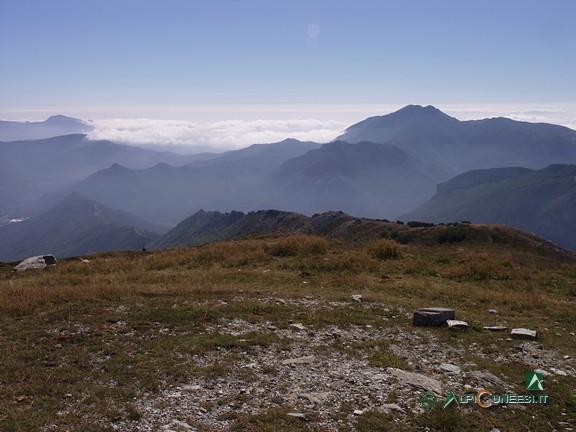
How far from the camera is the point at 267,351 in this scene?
12.8 meters

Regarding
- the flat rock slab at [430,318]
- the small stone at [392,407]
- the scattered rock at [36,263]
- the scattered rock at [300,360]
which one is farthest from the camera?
the scattered rock at [36,263]

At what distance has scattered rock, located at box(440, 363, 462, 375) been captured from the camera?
1183 centimetres

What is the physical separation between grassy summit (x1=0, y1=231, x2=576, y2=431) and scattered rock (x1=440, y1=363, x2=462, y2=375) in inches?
7.6

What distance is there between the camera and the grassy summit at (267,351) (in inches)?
363

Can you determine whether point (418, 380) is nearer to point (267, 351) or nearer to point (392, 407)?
point (392, 407)

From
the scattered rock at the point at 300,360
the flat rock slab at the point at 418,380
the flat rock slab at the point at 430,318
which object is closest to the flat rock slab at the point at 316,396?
the scattered rock at the point at 300,360

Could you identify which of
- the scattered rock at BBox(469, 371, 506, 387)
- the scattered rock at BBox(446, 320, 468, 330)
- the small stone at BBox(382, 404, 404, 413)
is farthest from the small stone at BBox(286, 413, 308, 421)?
the scattered rock at BBox(446, 320, 468, 330)

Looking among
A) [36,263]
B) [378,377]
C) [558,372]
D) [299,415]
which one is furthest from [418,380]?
[36,263]

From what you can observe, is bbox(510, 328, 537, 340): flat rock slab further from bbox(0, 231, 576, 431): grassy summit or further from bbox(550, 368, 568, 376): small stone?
bbox(550, 368, 568, 376): small stone

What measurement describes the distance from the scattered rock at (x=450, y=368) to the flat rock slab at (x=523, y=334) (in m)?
4.18

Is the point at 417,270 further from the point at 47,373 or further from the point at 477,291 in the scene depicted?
the point at 47,373

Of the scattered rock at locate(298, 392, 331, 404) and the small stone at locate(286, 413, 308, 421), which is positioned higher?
the small stone at locate(286, 413, 308, 421)

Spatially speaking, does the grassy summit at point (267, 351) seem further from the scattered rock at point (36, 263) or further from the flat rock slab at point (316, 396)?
the scattered rock at point (36, 263)

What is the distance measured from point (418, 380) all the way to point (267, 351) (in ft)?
14.8
